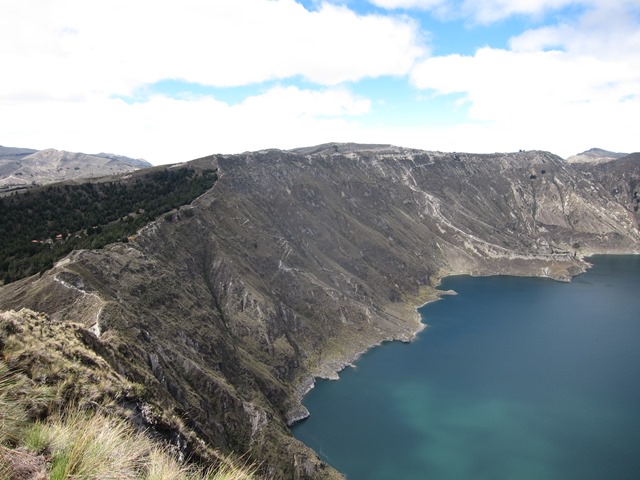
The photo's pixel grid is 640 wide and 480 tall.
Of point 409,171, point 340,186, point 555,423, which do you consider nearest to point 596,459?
point 555,423

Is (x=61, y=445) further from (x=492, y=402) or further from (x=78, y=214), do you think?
(x=78, y=214)

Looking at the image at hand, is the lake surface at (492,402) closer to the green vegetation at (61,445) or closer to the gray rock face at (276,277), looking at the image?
the gray rock face at (276,277)

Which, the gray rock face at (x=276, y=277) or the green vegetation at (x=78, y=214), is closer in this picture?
the gray rock face at (x=276, y=277)

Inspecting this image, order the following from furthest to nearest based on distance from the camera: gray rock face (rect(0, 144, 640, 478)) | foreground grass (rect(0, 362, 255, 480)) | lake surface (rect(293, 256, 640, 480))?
lake surface (rect(293, 256, 640, 480)) → gray rock face (rect(0, 144, 640, 478)) → foreground grass (rect(0, 362, 255, 480))

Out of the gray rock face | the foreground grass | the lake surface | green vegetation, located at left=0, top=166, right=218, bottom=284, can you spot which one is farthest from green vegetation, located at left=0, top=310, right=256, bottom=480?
the lake surface

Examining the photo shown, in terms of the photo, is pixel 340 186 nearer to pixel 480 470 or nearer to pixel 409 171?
pixel 409 171

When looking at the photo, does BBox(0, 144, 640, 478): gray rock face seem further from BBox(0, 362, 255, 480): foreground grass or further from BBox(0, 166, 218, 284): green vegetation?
BBox(0, 362, 255, 480): foreground grass

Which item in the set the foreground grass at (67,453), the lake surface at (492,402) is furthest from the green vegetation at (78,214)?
the foreground grass at (67,453)
